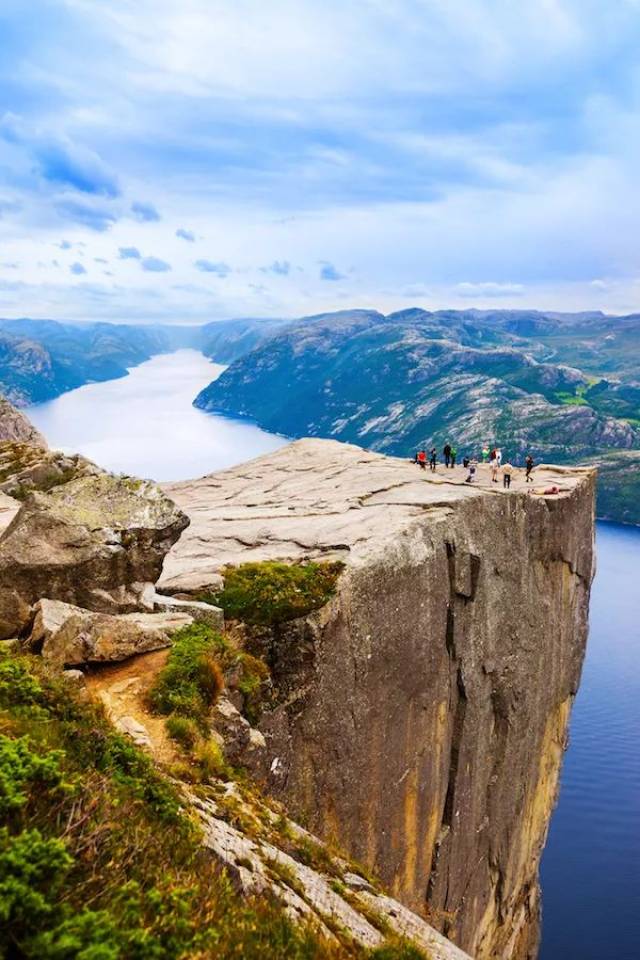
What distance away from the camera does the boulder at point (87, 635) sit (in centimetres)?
1176

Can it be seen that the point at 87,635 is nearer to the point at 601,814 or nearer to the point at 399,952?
the point at 399,952

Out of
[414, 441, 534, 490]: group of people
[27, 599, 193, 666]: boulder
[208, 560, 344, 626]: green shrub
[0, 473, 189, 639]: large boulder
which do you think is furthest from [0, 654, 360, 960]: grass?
[414, 441, 534, 490]: group of people

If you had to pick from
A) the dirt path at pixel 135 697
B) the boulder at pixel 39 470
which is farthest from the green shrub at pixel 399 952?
the boulder at pixel 39 470

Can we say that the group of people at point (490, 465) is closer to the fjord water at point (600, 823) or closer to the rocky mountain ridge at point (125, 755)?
the rocky mountain ridge at point (125, 755)

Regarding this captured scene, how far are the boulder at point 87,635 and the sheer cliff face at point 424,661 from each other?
373 cm

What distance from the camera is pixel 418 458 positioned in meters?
33.7

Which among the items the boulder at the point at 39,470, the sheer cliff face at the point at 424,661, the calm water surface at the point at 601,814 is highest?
the boulder at the point at 39,470

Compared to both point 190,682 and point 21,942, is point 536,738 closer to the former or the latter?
point 190,682

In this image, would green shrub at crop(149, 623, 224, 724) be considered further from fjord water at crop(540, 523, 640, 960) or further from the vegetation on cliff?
fjord water at crop(540, 523, 640, 960)

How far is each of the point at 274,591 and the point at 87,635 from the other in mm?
5353

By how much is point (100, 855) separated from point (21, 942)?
1346 millimetres

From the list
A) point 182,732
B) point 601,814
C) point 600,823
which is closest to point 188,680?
point 182,732

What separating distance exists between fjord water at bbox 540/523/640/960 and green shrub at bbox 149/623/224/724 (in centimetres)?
5071

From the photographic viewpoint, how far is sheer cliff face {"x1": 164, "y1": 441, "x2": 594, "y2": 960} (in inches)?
647
